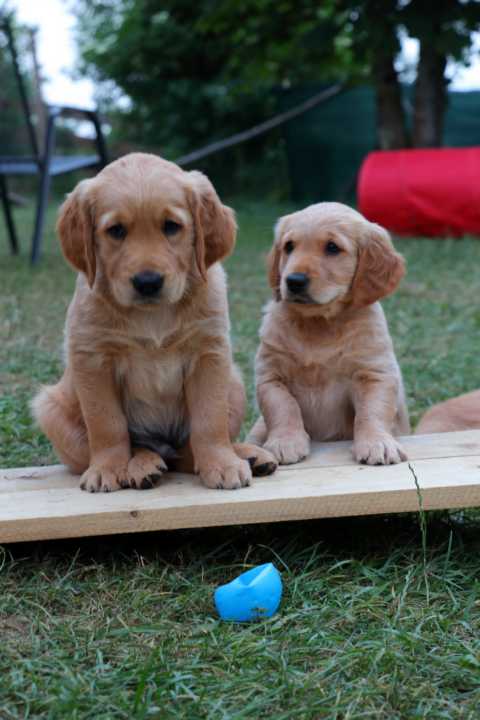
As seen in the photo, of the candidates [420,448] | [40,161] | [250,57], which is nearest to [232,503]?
[420,448]

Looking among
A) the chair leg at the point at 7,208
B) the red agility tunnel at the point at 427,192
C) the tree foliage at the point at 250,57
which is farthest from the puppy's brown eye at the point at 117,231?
the tree foliage at the point at 250,57

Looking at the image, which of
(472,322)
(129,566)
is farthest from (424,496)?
(472,322)

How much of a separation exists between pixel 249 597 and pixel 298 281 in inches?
56.3

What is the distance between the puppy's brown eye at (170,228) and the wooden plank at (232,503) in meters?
0.88

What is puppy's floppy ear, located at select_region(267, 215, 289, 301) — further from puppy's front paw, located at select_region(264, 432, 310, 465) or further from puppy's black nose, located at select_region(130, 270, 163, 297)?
puppy's black nose, located at select_region(130, 270, 163, 297)

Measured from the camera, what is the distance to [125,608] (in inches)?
107

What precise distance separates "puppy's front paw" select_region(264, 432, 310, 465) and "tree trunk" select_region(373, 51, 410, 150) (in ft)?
34.3

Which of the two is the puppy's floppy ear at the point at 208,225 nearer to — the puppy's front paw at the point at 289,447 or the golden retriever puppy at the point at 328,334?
the golden retriever puppy at the point at 328,334

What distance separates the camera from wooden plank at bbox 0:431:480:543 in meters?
2.90

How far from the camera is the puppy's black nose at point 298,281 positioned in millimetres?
3619

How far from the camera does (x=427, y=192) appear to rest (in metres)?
11.3

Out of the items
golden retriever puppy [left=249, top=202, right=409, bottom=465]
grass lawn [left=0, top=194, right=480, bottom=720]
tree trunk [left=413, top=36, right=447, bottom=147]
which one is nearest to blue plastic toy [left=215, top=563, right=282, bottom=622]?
grass lawn [left=0, top=194, right=480, bottom=720]

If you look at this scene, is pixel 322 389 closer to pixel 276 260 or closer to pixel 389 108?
pixel 276 260

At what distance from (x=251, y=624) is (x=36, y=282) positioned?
6417mm
